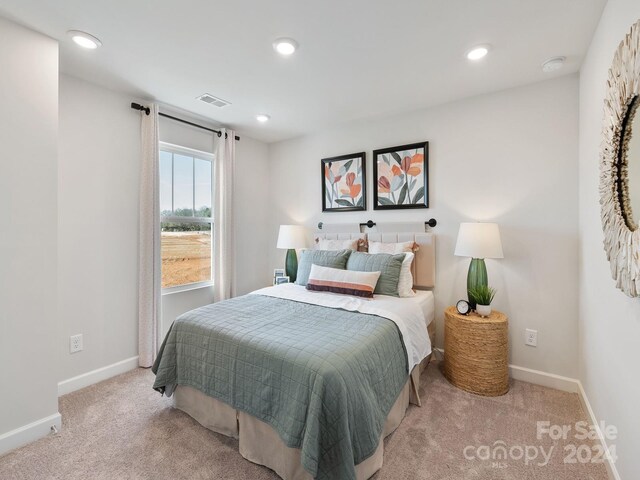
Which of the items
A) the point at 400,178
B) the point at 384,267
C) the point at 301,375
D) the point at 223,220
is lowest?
the point at 301,375

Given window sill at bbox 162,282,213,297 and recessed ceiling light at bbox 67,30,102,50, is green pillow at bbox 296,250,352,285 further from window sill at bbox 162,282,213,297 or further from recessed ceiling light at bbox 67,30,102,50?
recessed ceiling light at bbox 67,30,102,50

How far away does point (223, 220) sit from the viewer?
11.4 feet

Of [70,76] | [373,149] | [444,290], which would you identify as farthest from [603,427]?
[70,76]

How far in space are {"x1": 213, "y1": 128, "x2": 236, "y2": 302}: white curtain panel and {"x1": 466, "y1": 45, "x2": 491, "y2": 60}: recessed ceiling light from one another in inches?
102

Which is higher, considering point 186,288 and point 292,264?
point 292,264

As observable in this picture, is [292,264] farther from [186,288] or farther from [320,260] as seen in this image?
[186,288]

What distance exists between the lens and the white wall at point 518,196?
7.74 feet

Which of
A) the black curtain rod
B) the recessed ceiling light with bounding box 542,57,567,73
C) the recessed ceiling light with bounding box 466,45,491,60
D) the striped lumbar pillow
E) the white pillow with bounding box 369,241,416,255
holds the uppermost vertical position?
the recessed ceiling light with bounding box 466,45,491,60

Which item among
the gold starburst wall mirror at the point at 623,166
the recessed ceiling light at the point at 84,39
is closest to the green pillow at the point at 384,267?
the gold starburst wall mirror at the point at 623,166

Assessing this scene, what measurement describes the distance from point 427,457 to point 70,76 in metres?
3.76

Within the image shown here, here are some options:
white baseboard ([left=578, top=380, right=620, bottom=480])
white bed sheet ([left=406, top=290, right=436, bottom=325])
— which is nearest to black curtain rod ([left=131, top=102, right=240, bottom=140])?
white bed sheet ([left=406, top=290, right=436, bottom=325])

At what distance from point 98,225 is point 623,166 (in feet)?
11.6

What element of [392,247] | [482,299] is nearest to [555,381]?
[482,299]

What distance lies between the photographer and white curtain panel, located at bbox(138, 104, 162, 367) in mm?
A: 2785
